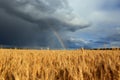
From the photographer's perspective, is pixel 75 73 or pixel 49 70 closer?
pixel 75 73

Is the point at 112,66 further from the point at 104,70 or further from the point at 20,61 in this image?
the point at 20,61

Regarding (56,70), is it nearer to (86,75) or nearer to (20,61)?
(86,75)

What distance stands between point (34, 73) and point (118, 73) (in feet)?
4.28

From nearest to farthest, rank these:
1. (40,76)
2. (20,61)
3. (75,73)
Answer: (75,73) < (40,76) < (20,61)

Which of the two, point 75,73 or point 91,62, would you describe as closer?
point 75,73

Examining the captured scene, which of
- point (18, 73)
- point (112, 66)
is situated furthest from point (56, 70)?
point (112, 66)

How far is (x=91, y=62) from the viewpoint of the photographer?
16.0 ft

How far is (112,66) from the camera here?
399cm

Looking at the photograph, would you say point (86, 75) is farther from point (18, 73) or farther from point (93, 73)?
point (18, 73)

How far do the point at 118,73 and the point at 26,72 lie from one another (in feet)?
4.60

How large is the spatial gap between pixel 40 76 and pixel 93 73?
0.86 meters

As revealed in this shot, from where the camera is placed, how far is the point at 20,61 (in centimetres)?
475

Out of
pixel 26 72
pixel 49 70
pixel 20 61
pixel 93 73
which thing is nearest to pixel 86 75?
pixel 93 73

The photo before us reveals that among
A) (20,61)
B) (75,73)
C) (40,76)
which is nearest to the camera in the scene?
(75,73)
